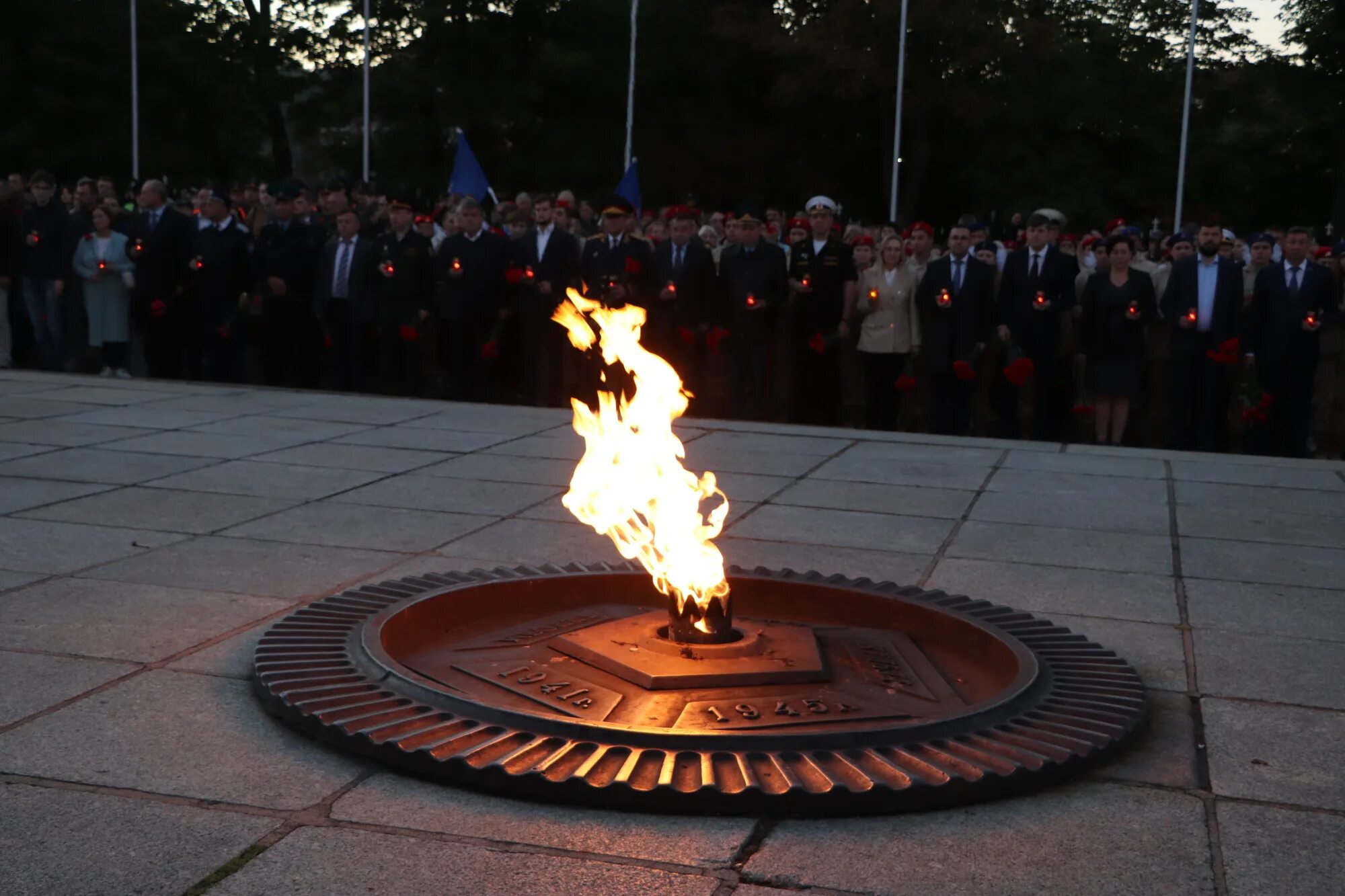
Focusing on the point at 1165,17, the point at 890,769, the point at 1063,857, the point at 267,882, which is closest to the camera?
the point at 267,882

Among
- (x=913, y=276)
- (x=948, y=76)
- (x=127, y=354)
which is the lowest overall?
(x=127, y=354)

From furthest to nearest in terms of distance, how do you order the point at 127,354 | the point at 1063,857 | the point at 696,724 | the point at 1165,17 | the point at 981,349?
the point at 1165,17 < the point at 127,354 < the point at 981,349 < the point at 696,724 < the point at 1063,857

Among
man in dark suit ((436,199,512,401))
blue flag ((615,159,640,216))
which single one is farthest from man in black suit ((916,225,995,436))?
blue flag ((615,159,640,216))

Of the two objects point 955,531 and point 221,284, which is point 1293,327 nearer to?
point 955,531

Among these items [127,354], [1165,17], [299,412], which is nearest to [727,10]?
[1165,17]

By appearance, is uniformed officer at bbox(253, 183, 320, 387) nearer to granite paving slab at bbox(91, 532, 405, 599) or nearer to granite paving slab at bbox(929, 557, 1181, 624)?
granite paving slab at bbox(91, 532, 405, 599)

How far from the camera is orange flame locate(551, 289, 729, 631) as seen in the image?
183 inches

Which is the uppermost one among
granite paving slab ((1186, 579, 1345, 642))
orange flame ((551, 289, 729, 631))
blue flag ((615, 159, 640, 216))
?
blue flag ((615, 159, 640, 216))

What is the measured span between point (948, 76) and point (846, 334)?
22.8 m

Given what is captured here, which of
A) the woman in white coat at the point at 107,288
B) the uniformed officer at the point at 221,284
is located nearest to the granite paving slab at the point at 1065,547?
the uniformed officer at the point at 221,284

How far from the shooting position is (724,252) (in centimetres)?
1269

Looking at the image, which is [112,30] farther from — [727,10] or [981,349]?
[981,349]

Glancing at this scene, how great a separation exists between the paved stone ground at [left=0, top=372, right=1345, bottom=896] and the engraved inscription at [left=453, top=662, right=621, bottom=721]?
544 millimetres

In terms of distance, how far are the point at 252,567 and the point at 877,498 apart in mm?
3275
